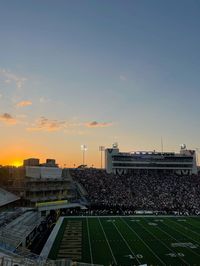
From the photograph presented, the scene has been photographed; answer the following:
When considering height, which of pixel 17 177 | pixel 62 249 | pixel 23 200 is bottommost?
pixel 62 249

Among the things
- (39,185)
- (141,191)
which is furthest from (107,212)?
(141,191)

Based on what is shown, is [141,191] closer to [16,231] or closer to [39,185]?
[39,185]

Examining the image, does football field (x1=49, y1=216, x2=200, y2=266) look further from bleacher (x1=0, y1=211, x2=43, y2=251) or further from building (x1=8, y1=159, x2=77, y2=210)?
building (x1=8, y1=159, x2=77, y2=210)

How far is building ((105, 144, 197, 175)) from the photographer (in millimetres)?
71688

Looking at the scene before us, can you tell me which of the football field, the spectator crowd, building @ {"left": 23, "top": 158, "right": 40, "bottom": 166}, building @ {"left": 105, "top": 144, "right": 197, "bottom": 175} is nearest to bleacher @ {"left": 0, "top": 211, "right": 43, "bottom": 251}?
the football field

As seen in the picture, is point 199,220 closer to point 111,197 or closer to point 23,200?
point 111,197

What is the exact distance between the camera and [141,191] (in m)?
60.9

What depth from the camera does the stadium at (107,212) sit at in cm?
2536

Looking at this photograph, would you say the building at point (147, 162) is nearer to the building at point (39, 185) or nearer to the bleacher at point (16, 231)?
the building at point (39, 185)

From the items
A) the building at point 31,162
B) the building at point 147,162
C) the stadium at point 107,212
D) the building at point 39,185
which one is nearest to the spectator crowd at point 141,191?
the stadium at point 107,212

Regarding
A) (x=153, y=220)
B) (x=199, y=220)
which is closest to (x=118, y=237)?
(x=153, y=220)

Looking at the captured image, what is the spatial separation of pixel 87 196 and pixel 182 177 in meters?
23.9

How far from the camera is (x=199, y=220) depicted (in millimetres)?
43906

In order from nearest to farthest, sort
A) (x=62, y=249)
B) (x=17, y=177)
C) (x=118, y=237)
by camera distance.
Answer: (x=62, y=249)
(x=118, y=237)
(x=17, y=177)
